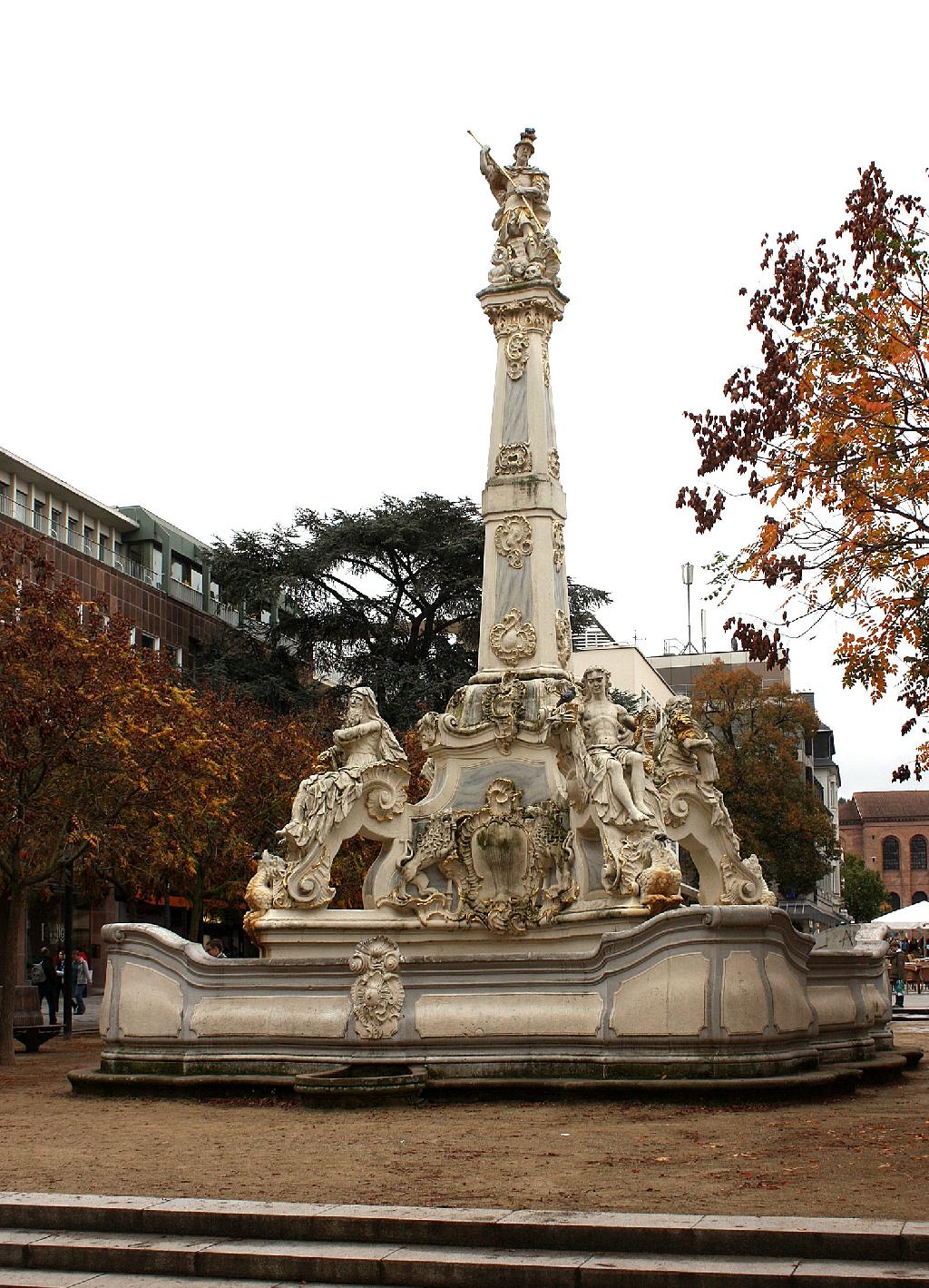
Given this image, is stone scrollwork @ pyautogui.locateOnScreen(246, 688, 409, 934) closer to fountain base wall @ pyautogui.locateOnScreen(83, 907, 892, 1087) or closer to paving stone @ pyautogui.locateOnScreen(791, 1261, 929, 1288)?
fountain base wall @ pyautogui.locateOnScreen(83, 907, 892, 1087)

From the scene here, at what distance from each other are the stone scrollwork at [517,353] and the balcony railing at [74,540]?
89.0 feet

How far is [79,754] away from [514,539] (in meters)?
6.32

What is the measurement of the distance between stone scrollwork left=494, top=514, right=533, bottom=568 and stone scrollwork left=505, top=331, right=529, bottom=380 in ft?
5.95

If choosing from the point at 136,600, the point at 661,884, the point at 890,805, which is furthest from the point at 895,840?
the point at 661,884

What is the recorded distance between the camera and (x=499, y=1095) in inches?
575

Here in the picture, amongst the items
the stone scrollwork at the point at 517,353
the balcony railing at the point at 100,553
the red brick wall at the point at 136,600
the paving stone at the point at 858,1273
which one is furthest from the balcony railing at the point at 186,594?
the paving stone at the point at 858,1273

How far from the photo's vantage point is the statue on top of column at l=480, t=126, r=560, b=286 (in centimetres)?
2162

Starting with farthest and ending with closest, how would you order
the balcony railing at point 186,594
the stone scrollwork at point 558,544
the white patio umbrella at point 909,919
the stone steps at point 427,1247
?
the balcony railing at point 186,594, the white patio umbrella at point 909,919, the stone scrollwork at point 558,544, the stone steps at point 427,1247

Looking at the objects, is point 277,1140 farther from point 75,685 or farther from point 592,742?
point 75,685

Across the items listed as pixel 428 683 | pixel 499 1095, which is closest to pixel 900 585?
pixel 499 1095

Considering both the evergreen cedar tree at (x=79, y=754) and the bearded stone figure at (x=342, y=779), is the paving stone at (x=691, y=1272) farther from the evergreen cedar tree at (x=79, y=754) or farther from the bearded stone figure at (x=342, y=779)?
the evergreen cedar tree at (x=79, y=754)

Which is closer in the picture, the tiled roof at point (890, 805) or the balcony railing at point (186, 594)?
the balcony railing at point (186, 594)

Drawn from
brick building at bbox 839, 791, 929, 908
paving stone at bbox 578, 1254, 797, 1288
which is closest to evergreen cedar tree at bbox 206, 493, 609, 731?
paving stone at bbox 578, 1254, 797, 1288

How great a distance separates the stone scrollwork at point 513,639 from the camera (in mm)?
20391
